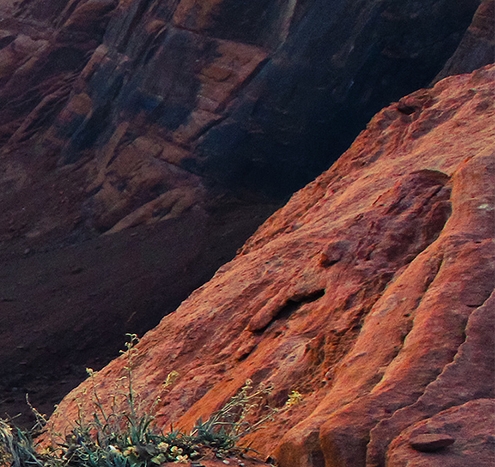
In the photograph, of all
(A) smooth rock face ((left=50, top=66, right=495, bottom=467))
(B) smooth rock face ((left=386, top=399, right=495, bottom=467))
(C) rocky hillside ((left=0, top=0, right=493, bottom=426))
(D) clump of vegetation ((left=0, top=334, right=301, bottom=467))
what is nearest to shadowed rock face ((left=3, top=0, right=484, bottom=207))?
(C) rocky hillside ((left=0, top=0, right=493, bottom=426))

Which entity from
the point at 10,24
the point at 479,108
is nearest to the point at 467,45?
the point at 479,108

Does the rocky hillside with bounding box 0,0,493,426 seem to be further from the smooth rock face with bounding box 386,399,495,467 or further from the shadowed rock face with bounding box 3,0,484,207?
the smooth rock face with bounding box 386,399,495,467

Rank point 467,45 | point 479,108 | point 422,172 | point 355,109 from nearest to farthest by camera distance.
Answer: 1. point 422,172
2. point 479,108
3. point 467,45
4. point 355,109

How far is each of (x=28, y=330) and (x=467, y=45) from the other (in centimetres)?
1029

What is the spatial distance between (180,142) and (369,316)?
13.7 meters

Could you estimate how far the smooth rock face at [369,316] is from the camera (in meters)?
4.11

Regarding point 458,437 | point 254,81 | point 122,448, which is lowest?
point 122,448

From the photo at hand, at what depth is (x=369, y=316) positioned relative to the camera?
5.38 m

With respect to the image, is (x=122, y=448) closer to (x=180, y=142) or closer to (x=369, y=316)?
(x=369, y=316)

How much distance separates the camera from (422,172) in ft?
23.9

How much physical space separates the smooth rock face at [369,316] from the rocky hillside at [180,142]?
6.07 meters

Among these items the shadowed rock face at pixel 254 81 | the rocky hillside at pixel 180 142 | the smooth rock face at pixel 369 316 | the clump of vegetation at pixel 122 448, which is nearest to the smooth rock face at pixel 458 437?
the smooth rock face at pixel 369 316

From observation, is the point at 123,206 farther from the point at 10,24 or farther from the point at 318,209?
the point at 318,209

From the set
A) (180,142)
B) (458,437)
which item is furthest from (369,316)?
(180,142)
